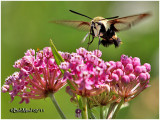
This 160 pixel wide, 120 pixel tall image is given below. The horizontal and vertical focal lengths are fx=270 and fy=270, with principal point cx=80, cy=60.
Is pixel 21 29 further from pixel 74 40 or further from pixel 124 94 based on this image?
pixel 124 94

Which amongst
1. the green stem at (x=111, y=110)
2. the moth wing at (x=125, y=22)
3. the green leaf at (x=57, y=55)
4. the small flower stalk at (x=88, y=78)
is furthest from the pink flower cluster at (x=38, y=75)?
the moth wing at (x=125, y=22)

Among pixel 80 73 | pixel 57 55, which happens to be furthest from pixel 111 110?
pixel 57 55

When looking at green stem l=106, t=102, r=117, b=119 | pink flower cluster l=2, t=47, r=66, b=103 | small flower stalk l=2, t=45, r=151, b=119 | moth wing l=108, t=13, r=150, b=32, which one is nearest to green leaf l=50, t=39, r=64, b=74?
small flower stalk l=2, t=45, r=151, b=119

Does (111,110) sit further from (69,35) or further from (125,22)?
(69,35)

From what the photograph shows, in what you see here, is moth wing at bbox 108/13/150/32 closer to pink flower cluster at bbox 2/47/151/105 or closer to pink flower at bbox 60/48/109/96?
pink flower cluster at bbox 2/47/151/105

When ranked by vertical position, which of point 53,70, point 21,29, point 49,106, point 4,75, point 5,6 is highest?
point 5,6

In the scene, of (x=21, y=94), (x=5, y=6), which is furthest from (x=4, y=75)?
(x=21, y=94)
